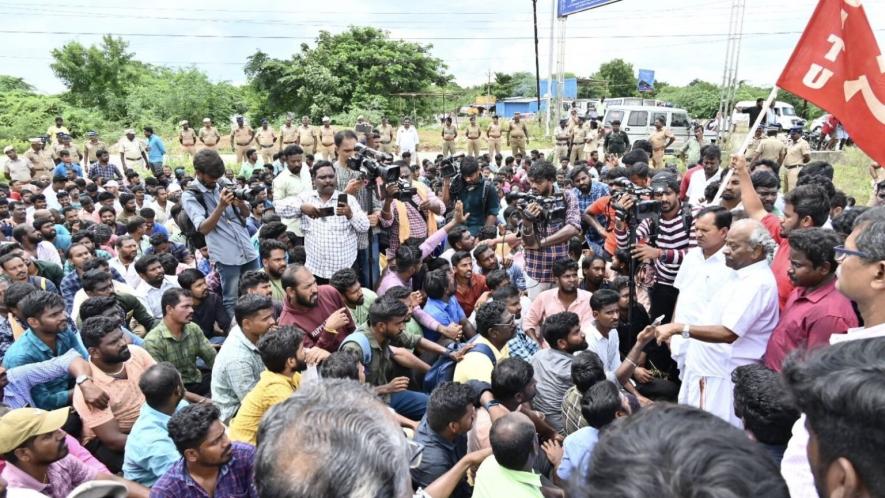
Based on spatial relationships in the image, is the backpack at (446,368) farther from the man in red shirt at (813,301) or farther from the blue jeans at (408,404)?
the man in red shirt at (813,301)

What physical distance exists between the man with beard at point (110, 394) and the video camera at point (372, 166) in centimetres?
216

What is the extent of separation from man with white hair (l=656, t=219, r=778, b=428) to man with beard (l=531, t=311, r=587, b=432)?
579 mm

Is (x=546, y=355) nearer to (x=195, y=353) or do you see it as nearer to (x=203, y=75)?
(x=195, y=353)

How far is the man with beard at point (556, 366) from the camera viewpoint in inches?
144

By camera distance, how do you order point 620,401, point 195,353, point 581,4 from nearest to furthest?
point 620,401, point 195,353, point 581,4

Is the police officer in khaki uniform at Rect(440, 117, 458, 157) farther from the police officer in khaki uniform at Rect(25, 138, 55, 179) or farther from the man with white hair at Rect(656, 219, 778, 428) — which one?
the man with white hair at Rect(656, 219, 778, 428)

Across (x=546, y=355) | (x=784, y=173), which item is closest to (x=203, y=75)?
(x=784, y=173)

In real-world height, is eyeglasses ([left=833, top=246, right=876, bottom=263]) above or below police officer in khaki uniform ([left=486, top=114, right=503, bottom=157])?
above

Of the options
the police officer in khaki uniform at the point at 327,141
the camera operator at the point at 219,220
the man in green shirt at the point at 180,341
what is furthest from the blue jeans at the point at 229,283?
the police officer in khaki uniform at the point at 327,141

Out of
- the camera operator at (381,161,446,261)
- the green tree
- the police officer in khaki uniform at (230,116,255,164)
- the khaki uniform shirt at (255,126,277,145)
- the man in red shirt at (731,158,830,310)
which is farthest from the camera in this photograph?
the green tree

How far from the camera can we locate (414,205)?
593 cm

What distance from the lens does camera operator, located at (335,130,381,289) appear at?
528 cm

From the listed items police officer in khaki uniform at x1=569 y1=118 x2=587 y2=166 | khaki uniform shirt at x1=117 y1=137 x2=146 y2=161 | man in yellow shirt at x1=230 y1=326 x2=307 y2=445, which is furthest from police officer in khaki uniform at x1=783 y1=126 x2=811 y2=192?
khaki uniform shirt at x1=117 y1=137 x2=146 y2=161

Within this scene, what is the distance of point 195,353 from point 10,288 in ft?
4.41
